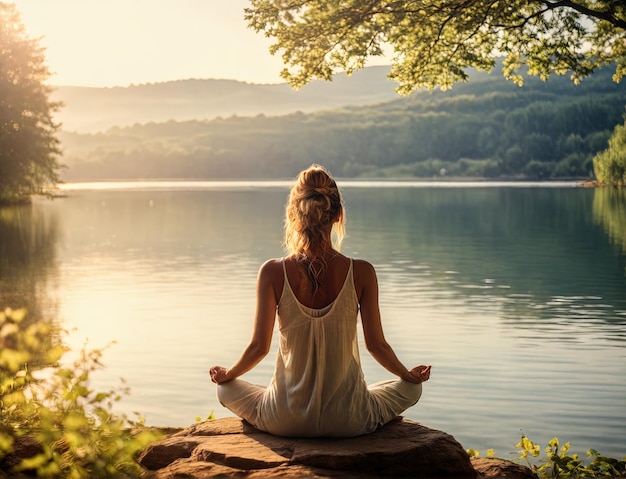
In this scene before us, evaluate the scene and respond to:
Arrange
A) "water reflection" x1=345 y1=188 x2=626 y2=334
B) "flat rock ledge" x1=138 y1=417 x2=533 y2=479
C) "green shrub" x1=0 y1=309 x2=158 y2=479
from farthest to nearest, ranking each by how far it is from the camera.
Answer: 1. "water reflection" x1=345 y1=188 x2=626 y2=334
2. "flat rock ledge" x1=138 y1=417 x2=533 y2=479
3. "green shrub" x1=0 y1=309 x2=158 y2=479

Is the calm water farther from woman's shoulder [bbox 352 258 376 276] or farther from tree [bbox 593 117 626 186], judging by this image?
tree [bbox 593 117 626 186]

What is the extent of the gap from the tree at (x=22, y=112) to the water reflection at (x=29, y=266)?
11.1 meters

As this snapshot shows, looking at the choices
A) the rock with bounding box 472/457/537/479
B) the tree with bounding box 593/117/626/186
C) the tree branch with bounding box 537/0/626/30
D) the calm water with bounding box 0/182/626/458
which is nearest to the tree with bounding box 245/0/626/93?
the tree branch with bounding box 537/0/626/30

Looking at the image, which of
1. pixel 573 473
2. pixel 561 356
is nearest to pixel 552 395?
pixel 561 356

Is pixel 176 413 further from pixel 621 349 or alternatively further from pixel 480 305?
pixel 480 305

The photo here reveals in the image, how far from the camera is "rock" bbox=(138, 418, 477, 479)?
4840 millimetres

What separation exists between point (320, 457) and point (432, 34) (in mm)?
9027

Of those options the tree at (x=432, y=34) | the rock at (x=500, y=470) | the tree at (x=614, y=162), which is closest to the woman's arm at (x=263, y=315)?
the rock at (x=500, y=470)

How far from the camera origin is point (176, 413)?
31.1 feet

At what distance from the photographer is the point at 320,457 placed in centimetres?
487

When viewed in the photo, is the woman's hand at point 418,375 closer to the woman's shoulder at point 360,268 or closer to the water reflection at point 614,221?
the woman's shoulder at point 360,268

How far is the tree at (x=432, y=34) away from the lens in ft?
39.9

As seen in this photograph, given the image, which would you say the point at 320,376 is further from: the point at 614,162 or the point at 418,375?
the point at 614,162

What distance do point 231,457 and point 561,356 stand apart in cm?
814
